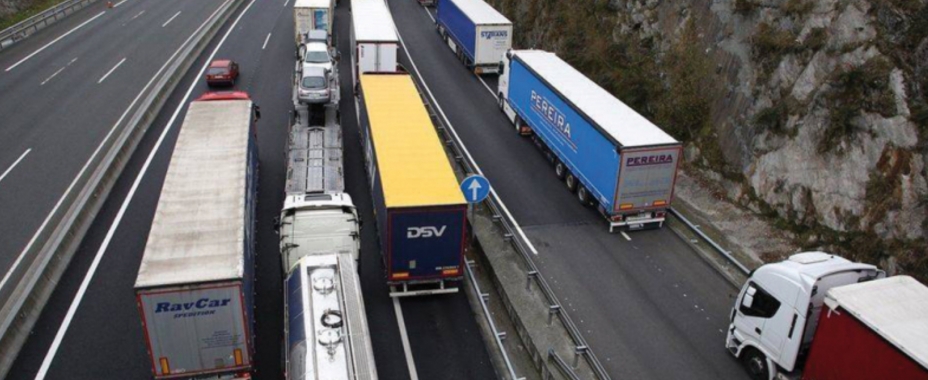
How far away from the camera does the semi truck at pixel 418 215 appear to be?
17.7 m

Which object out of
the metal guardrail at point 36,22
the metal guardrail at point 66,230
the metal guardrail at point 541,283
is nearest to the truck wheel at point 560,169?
the metal guardrail at point 541,283

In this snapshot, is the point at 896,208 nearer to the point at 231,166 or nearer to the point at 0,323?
the point at 231,166

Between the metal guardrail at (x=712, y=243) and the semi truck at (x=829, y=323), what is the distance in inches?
171

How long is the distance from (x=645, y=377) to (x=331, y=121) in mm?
17274

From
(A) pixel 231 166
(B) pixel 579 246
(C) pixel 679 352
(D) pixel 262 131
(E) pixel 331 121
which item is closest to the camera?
(C) pixel 679 352

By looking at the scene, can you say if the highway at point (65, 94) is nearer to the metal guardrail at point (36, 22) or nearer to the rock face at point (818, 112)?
the metal guardrail at point (36, 22)

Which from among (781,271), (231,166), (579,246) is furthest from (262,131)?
(781,271)

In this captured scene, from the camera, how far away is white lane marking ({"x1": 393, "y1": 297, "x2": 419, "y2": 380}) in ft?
53.0

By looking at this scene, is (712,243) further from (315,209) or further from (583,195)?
(315,209)

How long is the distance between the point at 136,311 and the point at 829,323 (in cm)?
1672

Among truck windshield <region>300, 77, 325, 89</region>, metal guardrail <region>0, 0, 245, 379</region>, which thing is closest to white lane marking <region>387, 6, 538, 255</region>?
truck windshield <region>300, 77, 325, 89</region>

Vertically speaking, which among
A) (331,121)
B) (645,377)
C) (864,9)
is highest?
(864,9)

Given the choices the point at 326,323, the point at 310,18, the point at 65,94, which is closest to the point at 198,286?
the point at 326,323

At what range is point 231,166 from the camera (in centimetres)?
1922
